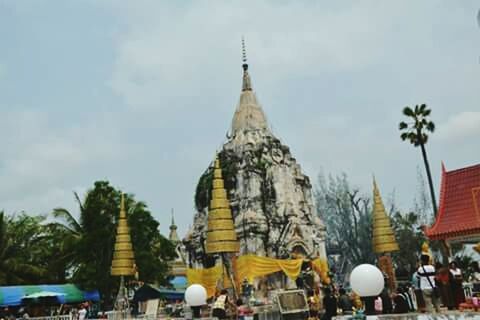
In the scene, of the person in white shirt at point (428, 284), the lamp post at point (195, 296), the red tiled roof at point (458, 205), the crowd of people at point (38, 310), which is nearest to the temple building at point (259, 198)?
the crowd of people at point (38, 310)

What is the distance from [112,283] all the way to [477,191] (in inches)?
831

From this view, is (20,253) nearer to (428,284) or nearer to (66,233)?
(66,233)

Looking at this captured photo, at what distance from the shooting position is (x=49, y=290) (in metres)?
29.7

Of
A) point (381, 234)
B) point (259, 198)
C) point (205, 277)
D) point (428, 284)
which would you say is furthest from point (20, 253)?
point (428, 284)

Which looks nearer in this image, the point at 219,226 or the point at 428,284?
the point at 428,284

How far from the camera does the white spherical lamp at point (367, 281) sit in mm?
8155

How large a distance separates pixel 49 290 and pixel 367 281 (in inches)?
1009

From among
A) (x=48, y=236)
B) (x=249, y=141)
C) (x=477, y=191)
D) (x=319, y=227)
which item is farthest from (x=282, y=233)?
(x=477, y=191)

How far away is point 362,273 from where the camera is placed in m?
8.19

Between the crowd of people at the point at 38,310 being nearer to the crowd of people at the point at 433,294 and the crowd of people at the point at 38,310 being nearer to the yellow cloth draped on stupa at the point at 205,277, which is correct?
the yellow cloth draped on stupa at the point at 205,277

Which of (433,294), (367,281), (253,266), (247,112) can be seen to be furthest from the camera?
(247,112)

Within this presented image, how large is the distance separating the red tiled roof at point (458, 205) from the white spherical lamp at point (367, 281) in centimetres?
915

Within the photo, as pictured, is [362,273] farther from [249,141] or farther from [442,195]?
[249,141]

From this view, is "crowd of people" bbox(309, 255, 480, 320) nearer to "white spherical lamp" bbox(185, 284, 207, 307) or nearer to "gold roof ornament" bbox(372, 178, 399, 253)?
"white spherical lamp" bbox(185, 284, 207, 307)
